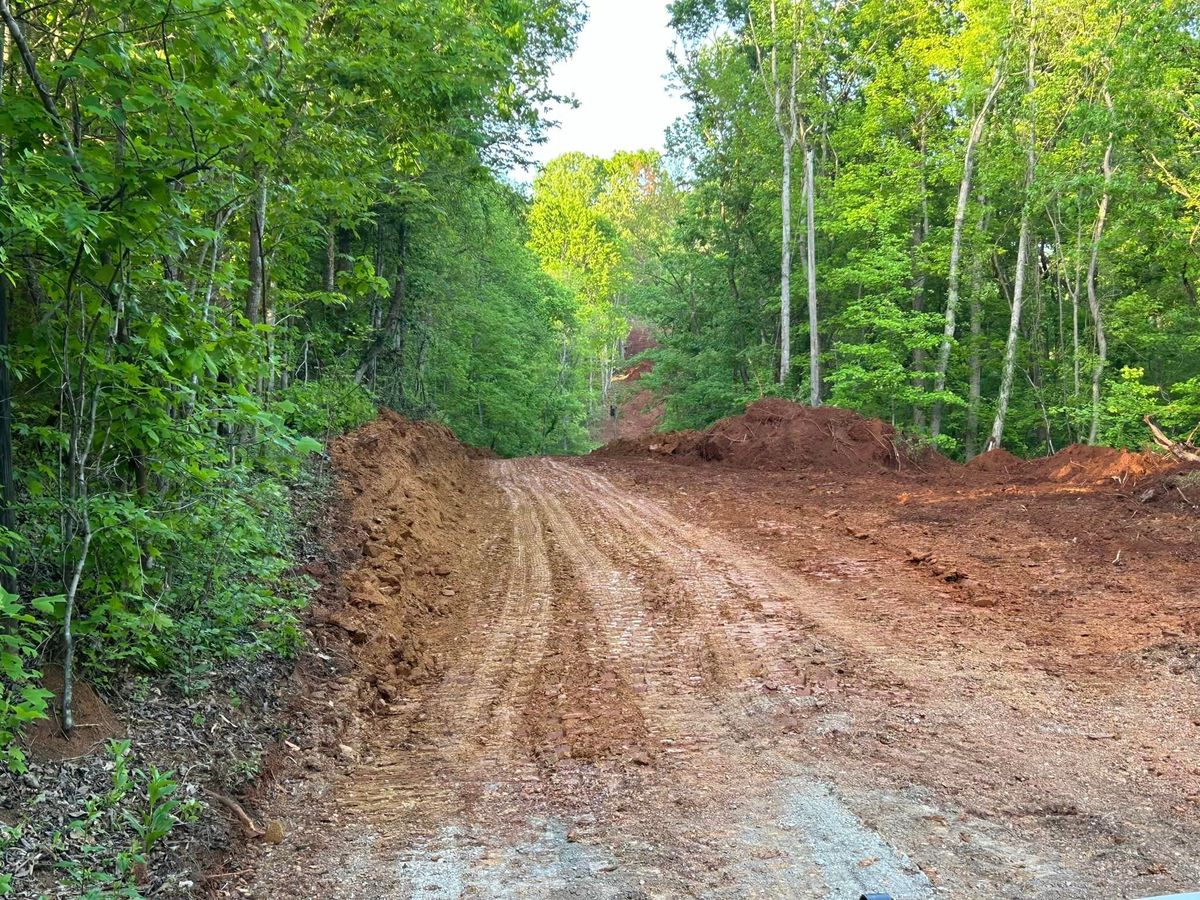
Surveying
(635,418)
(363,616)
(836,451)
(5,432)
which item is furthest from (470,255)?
(635,418)

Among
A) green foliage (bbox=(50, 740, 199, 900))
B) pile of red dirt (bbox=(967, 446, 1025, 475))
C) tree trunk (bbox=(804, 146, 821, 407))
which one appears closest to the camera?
green foliage (bbox=(50, 740, 199, 900))

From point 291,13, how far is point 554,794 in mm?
4582

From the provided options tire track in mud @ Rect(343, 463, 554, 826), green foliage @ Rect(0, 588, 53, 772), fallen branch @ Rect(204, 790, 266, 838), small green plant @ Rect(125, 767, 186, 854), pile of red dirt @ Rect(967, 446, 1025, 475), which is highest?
pile of red dirt @ Rect(967, 446, 1025, 475)

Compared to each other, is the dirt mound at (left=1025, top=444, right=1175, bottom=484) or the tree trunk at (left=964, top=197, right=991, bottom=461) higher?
the tree trunk at (left=964, top=197, right=991, bottom=461)

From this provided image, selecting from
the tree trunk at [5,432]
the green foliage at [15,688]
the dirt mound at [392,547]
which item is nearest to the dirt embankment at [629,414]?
the dirt mound at [392,547]

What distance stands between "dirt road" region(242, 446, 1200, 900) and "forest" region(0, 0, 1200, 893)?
160cm

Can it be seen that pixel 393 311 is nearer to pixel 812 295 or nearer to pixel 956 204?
pixel 812 295

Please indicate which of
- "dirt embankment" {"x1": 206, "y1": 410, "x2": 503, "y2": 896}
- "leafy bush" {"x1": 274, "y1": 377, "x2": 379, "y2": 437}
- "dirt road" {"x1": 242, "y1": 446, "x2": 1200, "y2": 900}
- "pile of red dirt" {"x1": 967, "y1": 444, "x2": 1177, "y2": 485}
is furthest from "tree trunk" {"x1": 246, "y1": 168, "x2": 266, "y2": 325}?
"pile of red dirt" {"x1": 967, "y1": 444, "x2": 1177, "y2": 485}

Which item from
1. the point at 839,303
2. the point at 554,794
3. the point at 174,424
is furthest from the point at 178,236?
the point at 839,303

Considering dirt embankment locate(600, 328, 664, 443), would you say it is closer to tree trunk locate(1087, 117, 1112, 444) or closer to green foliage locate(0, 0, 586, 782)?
tree trunk locate(1087, 117, 1112, 444)

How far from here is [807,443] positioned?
59.1ft

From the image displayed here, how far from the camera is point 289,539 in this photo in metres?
6.82

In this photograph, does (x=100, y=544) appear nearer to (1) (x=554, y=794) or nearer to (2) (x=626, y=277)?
(1) (x=554, y=794)

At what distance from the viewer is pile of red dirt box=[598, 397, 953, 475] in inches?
688
